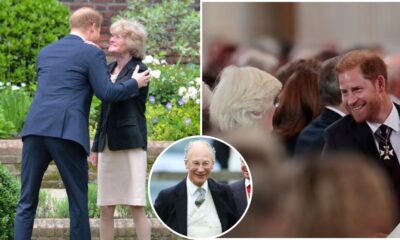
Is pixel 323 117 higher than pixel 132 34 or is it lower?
lower

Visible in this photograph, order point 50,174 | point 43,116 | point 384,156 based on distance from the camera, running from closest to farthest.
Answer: point 43,116
point 384,156
point 50,174

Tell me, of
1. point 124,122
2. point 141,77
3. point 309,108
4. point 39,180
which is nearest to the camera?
point 39,180

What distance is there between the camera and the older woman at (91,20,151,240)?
307 inches

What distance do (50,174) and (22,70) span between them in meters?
1.32

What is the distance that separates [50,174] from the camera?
30.1ft

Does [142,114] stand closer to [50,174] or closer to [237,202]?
[237,202]

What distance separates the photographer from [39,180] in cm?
752

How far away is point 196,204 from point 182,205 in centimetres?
9

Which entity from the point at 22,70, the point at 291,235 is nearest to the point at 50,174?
the point at 22,70

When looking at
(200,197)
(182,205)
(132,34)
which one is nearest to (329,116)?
(200,197)

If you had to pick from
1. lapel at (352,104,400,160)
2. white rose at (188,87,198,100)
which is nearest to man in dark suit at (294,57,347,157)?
lapel at (352,104,400,160)

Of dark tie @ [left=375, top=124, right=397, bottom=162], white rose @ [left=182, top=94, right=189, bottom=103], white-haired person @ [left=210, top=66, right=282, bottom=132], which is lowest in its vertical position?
dark tie @ [left=375, top=124, right=397, bottom=162]

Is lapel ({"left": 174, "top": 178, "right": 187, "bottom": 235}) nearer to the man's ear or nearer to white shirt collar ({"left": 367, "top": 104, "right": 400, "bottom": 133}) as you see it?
white shirt collar ({"left": 367, "top": 104, "right": 400, "bottom": 133})

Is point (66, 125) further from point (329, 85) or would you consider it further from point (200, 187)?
point (329, 85)
